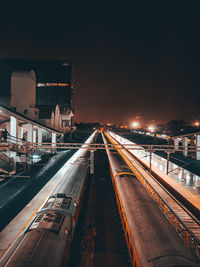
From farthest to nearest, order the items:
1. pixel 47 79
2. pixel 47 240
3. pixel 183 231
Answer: pixel 47 79 → pixel 183 231 → pixel 47 240

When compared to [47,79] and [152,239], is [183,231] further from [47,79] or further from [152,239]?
[47,79]

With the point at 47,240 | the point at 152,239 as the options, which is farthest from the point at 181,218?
the point at 47,240

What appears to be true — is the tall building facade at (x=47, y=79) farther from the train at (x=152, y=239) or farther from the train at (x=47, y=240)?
the train at (x=152, y=239)

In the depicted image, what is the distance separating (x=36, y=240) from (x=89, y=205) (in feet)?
27.8

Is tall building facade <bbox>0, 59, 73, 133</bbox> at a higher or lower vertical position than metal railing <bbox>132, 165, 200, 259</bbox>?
higher

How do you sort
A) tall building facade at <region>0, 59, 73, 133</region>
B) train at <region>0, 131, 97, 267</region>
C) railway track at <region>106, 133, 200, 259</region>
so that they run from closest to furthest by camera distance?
train at <region>0, 131, 97, 267</region> → railway track at <region>106, 133, 200, 259</region> → tall building facade at <region>0, 59, 73, 133</region>

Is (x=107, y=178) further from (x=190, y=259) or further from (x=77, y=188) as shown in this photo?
(x=190, y=259)

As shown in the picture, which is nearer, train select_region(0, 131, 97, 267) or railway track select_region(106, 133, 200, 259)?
train select_region(0, 131, 97, 267)

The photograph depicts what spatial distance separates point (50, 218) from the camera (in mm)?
6832

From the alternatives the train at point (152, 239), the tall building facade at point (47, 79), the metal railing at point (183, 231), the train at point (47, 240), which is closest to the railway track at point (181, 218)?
the metal railing at point (183, 231)

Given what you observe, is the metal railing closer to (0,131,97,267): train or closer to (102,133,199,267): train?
(102,133,199,267): train

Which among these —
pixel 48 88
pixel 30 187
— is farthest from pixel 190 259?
pixel 48 88

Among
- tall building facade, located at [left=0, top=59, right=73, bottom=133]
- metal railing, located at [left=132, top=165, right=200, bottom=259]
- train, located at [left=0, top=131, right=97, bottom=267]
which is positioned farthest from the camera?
tall building facade, located at [left=0, top=59, right=73, bottom=133]

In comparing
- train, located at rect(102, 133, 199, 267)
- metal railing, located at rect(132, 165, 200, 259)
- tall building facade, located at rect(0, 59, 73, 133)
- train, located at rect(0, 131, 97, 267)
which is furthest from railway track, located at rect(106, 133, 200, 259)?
tall building facade, located at rect(0, 59, 73, 133)
